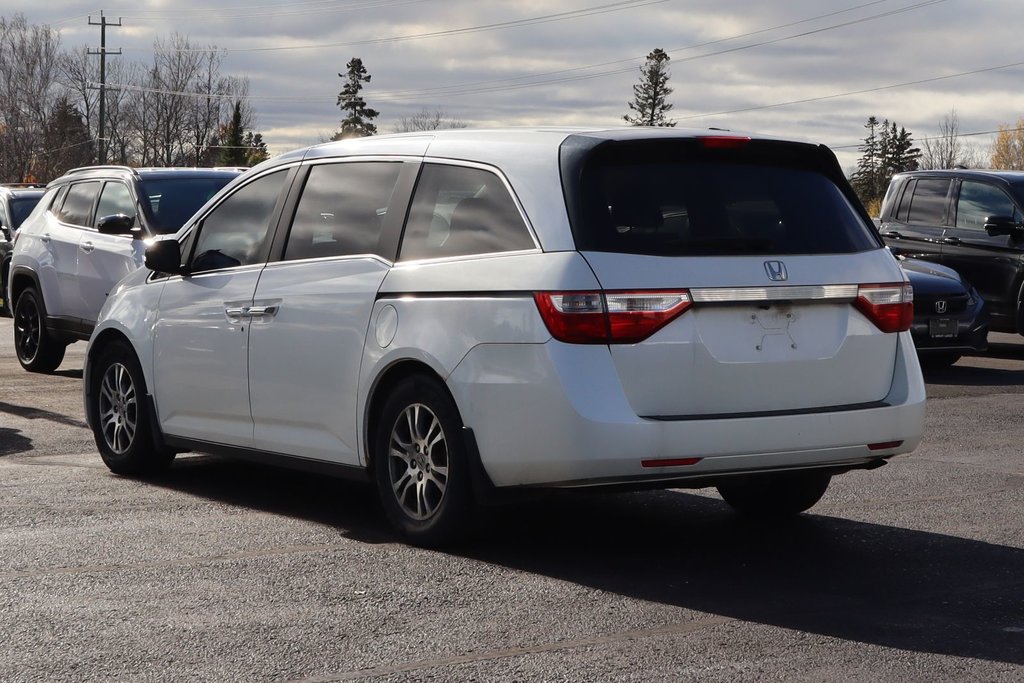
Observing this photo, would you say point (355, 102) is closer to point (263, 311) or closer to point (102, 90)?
point (102, 90)

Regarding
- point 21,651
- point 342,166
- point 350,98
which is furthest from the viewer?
point 350,98

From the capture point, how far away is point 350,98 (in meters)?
126

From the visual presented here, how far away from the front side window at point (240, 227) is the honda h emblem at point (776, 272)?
260 cm

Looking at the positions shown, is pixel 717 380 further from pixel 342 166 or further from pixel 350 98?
pixel 350 98

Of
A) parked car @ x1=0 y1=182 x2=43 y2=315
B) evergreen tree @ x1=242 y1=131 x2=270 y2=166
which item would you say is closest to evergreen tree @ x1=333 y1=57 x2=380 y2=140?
evergreen tree @ x1=242 y1=131 x2=270 y2=166

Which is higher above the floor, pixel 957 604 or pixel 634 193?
pixel 634 193

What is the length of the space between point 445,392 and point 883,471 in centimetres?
347

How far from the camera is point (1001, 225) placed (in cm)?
1648

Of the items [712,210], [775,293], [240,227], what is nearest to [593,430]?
[775,293]

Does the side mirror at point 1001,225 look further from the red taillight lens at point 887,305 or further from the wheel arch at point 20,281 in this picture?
the red taillight lens at point 887,305

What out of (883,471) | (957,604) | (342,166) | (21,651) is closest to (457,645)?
(21,651)

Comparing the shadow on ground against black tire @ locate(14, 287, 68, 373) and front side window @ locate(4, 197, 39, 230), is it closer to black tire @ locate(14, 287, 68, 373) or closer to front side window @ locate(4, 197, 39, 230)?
black tire @ locate(14, 287, 68, 373)

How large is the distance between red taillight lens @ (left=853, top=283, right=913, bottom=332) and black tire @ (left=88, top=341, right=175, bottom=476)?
387 cm

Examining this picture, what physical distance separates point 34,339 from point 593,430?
10.3 metres
